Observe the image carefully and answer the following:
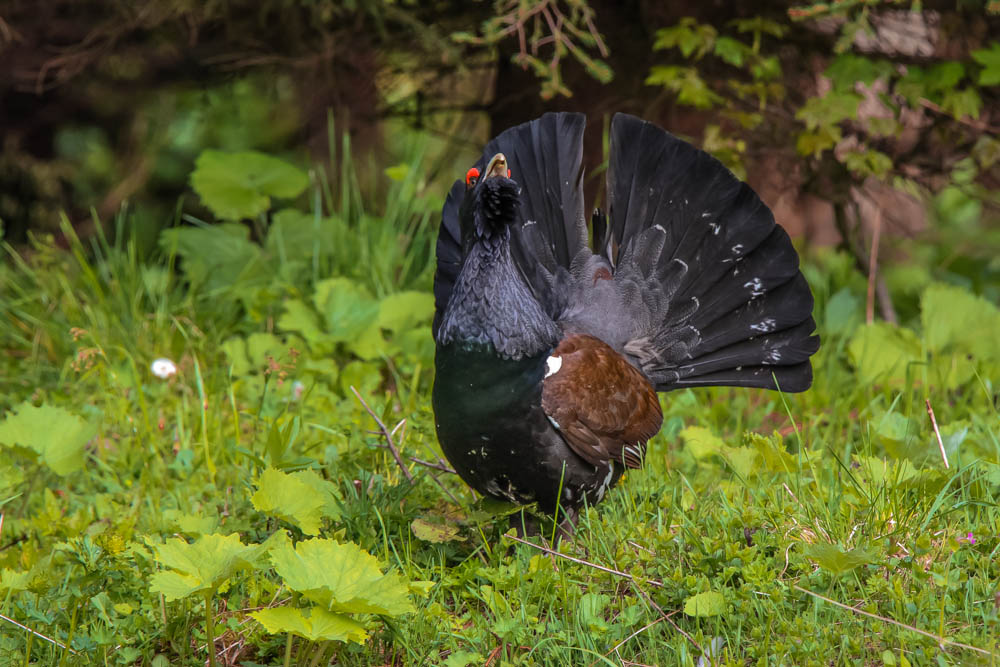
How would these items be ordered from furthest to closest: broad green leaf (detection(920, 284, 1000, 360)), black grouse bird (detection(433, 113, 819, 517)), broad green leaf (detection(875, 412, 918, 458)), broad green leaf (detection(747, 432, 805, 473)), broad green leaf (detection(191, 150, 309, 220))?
broad green leaf (detection(191, 150, 309, 220)) < broad green leaf (detection(920, 284, 1000, 360)) < black grouse bird (detection(433, 113, 819, 517)) < broad green leaf (detection(875, 412, 918, 458)) < broad green leaf (detection(747, 432, 805, 473))

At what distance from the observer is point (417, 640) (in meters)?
2.98

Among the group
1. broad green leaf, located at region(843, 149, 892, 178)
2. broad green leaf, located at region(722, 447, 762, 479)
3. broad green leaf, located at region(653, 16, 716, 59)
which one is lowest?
broad green leaf, located at region(722, 447, 762, 479)

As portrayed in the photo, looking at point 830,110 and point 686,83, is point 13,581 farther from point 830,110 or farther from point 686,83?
point 830,110

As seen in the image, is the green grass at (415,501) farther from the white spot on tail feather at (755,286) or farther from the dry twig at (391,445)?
the white spot on tail feather at (755,286)

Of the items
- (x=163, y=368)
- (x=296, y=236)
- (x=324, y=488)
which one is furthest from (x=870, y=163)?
(x=163, y=368)

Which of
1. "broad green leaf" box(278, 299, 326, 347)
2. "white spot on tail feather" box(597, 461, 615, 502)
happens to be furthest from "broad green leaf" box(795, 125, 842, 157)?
"broad green leaf" box(278, 299, 326, 347)

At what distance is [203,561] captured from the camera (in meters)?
2.65

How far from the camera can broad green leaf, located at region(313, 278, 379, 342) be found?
16.7 feet

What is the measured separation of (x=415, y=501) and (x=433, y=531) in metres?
0.45

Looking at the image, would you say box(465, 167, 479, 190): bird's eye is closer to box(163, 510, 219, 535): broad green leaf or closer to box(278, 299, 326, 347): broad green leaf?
box(163, 510, 219, 535): broad green leaf

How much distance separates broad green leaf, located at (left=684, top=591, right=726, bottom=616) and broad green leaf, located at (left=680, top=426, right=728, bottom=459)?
1234mm

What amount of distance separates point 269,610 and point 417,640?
541mm

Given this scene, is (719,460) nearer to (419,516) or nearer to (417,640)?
(419,516)

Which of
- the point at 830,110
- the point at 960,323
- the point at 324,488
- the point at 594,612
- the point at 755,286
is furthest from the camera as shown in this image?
the point at 960,323
